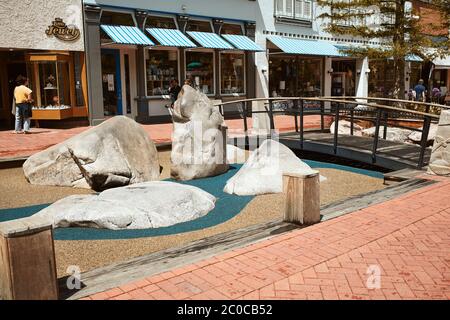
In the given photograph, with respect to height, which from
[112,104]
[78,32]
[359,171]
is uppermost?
[78,32]

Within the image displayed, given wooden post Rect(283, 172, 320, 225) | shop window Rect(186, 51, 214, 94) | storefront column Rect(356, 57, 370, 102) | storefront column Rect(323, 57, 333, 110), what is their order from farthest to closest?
storefront column Rect(356, 57, 370, 102) < storefront column Rect(323, 57, 333, 110) < shop window Rect(186, 51, 214, 94) < wooden post Rect(283, 172, 320, 225)

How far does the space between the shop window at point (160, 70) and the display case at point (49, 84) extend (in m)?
3.41

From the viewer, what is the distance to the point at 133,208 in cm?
588

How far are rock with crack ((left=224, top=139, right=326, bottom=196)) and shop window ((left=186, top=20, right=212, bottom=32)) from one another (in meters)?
12.6

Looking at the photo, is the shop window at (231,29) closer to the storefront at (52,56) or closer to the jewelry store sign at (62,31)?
the storefront at (52,56)

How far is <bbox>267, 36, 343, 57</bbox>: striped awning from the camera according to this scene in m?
22.3

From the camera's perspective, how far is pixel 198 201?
6.45m

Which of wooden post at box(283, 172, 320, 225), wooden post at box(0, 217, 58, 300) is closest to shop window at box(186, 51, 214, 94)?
wooden post at box(283, 172, 320, 225)

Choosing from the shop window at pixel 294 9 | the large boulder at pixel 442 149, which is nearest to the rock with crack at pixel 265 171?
the large boulder at pixel 442 149

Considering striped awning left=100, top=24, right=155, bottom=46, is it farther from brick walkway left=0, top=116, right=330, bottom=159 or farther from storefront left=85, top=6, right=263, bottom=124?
brick walkway left=0, top=116, right=330, bottom=159

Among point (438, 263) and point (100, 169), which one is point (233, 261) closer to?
point (438, 263)

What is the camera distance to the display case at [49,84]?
16031 millimetres
